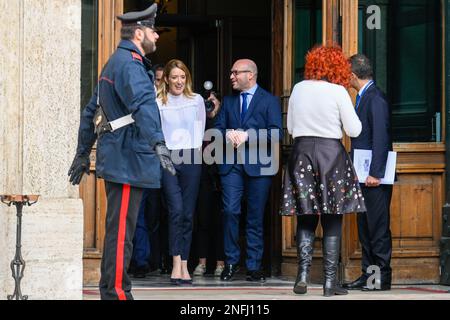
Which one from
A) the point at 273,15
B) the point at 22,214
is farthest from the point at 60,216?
the point at 273,15

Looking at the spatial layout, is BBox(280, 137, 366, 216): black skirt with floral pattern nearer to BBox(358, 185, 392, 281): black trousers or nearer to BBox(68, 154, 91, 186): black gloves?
BBox(358, 185, 392, 281): black trousers

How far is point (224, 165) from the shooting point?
11.8 meters

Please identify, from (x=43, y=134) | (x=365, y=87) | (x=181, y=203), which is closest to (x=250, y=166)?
(x=181, y=203)

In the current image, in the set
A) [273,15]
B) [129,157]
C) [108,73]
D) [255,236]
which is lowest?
[255,236]

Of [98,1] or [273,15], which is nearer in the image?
[98,1]

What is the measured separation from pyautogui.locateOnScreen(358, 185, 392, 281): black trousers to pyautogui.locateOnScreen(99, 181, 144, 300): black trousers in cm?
303

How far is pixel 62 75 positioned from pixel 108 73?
104 cm

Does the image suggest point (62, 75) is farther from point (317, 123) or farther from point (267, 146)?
point (267, 146)

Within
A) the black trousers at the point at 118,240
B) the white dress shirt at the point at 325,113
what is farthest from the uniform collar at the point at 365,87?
the black trousers at the point at 118,240

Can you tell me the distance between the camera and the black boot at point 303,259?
10242mm

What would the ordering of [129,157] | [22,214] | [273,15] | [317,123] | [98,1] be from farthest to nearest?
[273,15] → [98,1] → [317,123] → [22,214] → [129,157]

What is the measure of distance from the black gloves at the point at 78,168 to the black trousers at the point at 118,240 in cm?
28

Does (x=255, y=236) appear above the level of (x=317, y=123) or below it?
below

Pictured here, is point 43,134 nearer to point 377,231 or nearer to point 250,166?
point 250,166
